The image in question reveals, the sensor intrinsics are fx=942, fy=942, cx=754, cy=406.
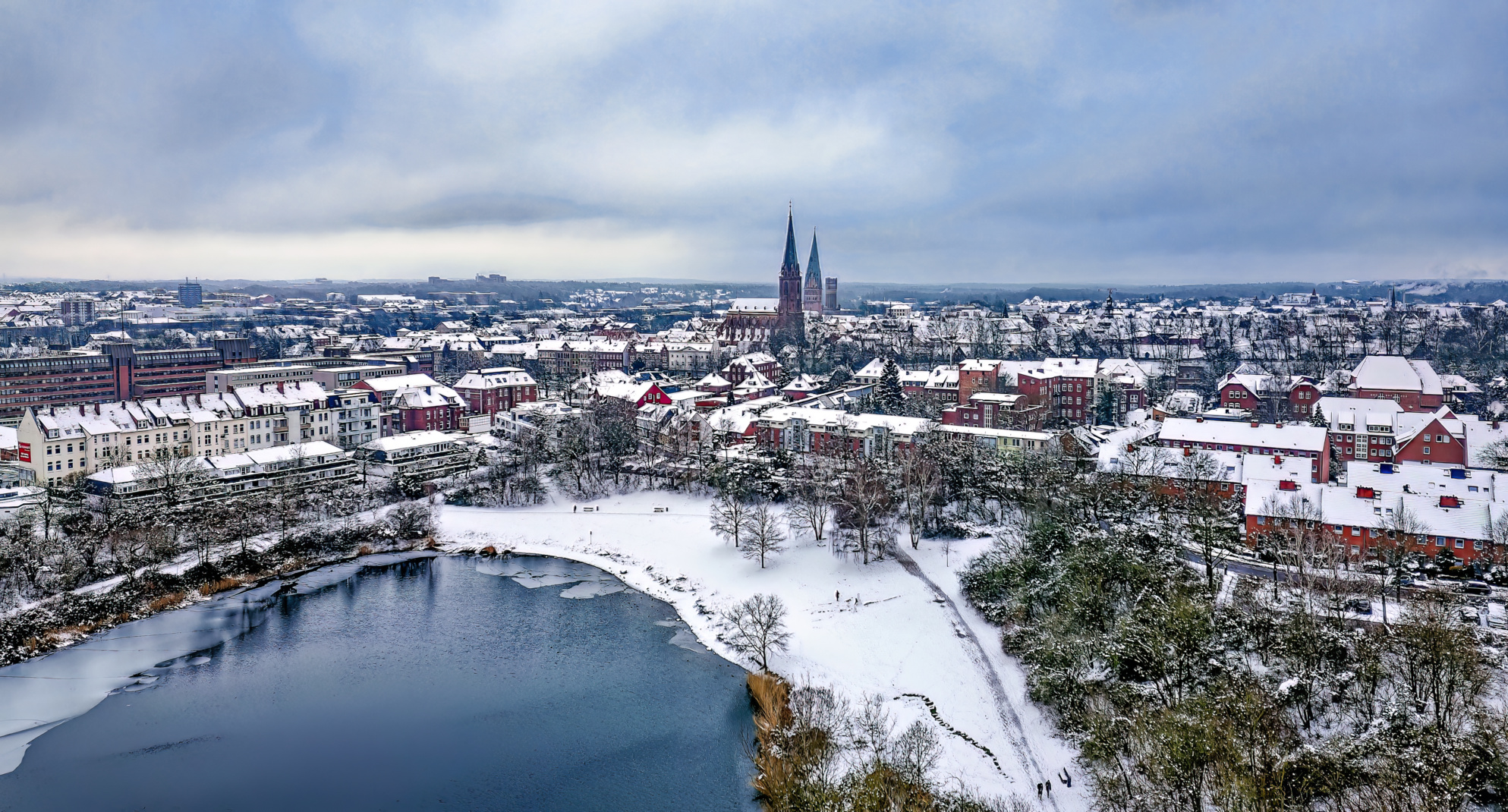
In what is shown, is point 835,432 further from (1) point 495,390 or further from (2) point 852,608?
(1) point 495,390

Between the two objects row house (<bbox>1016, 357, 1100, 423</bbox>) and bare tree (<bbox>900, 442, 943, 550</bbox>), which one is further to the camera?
row house (<bbox>1016, 357, 1100, 423</bbox>)

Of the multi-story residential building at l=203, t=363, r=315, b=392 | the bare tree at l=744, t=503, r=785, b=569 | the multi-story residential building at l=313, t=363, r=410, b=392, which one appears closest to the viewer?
the bare tree at l=744, t=503, r=785, b=569

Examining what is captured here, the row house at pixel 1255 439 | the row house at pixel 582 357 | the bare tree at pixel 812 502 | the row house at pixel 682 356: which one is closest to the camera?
the bare tree at pixel 812 502

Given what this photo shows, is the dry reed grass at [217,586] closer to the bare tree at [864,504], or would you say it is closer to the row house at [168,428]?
the row house at [168,428]

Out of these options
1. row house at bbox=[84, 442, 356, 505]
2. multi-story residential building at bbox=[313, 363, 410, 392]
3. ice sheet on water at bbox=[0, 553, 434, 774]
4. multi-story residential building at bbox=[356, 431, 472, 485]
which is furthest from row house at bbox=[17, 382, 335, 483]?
ice sheet on water at bbox=[0, 553, 434, 774]

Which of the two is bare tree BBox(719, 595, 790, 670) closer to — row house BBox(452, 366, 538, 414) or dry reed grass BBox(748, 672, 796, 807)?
dry reed grass BBox(748, 672, 796, 807)

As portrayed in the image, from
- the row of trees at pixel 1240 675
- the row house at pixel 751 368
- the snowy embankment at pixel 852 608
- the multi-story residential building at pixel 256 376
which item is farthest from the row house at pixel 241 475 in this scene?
the row house at pixel 751 368

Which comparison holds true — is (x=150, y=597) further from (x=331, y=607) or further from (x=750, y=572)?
(x=750, y=572)
